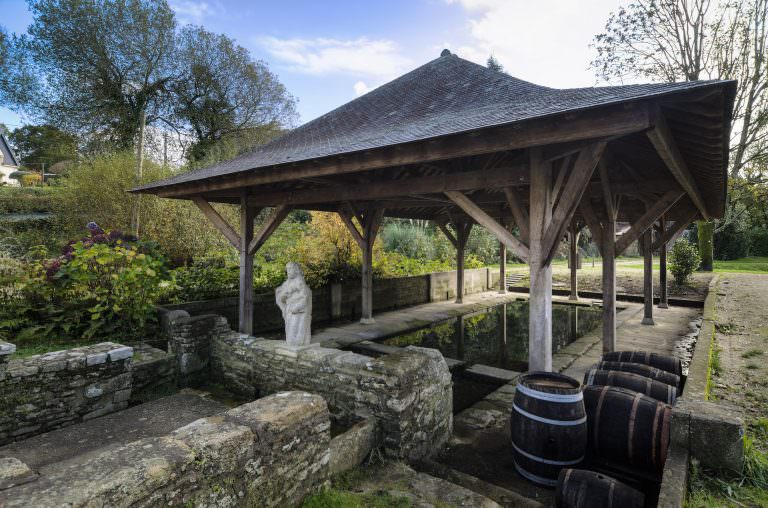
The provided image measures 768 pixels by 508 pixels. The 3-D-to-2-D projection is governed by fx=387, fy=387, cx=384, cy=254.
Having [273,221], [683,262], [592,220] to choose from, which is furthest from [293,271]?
[683,262]

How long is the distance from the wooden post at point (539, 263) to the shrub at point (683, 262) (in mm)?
11166

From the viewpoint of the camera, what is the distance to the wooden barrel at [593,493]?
7.42 feet

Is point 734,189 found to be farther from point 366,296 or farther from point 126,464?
point 126,464

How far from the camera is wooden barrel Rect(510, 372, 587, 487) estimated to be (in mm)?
2826

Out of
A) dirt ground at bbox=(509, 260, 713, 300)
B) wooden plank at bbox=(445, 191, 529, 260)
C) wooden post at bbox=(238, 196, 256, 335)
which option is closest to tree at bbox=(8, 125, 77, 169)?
wooden post at bbox=(238, 196, 256, 335)

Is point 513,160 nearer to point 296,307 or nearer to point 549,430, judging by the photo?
point 296,307

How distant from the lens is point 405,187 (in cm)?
505

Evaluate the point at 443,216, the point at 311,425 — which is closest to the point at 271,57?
the point at 443,216

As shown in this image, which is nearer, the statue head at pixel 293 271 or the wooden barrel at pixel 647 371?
the wooden barrel at pixel 647 371

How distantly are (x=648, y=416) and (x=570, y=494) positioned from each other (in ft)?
2.75

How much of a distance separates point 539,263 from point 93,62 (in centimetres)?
1927

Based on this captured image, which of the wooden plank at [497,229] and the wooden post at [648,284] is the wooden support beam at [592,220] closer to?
the wooden plank at [497,229]

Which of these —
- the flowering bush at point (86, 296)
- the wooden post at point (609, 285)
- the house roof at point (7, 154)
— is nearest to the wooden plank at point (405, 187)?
the flowering bush at point (86, 296)

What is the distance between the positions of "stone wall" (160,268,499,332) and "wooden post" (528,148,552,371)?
5.51 metres
